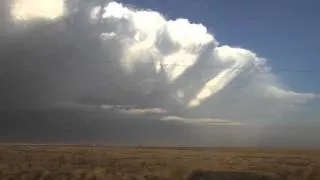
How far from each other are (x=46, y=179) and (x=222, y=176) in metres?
15.7

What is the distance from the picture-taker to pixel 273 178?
160ft

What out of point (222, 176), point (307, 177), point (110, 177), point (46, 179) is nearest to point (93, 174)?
point (110, 177)

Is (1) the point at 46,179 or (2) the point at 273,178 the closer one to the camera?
(1) the point at 46,179

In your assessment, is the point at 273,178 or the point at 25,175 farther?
the point at 273,178

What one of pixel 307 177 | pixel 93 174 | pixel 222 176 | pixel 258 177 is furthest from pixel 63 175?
pixel 307 177

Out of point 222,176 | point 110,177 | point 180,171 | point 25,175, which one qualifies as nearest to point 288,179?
point 222,176

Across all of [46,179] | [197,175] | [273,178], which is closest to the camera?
[46,179]

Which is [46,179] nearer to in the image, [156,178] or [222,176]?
[156,178]

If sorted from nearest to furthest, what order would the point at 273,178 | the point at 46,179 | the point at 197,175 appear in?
1. the point at 46,179
2. the point at 197,175
3. the point at 273,178

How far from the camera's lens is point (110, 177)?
44125 millimetres

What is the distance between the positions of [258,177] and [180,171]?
8.50 meters

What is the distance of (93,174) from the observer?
44.8 metres

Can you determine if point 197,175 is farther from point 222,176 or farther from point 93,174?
point 93,174

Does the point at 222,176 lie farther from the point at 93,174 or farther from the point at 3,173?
the point at 3,173
